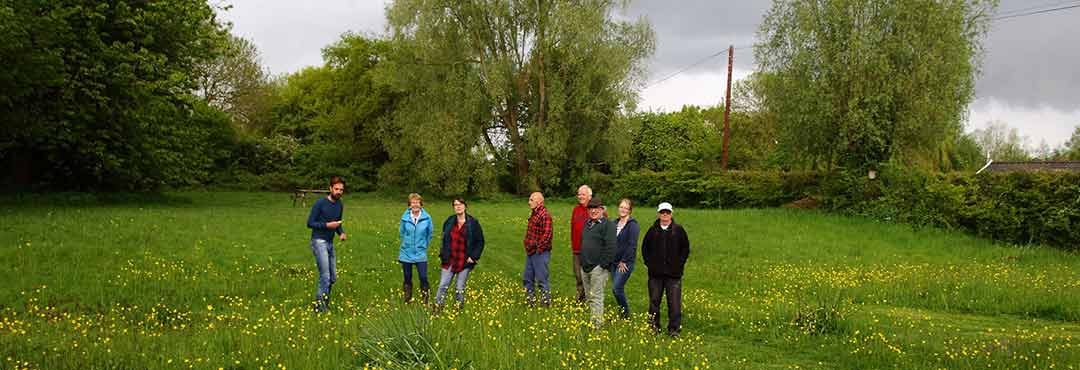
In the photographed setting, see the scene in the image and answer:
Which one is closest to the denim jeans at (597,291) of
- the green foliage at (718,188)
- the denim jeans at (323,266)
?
the denim jeans at (323,266)

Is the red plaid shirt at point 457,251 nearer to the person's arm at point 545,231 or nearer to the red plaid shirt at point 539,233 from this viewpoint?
the red plaid shirt at point 539,233

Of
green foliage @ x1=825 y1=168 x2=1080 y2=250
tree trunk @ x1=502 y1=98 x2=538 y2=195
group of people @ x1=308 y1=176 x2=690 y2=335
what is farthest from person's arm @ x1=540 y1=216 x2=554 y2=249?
tree trunk @ x1=502 y1=98 x2=538 y2=195

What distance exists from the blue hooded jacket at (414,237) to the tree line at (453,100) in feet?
49.2

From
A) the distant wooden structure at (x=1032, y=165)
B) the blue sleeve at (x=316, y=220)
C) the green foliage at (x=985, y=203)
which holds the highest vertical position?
the distant wooden structure at (x=1032, y=165)

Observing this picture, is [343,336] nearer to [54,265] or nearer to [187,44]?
[54,265]

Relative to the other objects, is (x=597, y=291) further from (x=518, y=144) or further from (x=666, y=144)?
(x=666, y=144)

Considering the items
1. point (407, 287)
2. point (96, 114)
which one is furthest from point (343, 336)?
point (96, 114)

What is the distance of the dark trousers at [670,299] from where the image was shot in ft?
32.7

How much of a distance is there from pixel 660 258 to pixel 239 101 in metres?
48.1

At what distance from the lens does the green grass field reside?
24.8 feet

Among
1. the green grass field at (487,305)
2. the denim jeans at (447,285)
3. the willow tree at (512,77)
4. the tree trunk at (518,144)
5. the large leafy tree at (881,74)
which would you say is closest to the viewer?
the green grass field at (487,305)

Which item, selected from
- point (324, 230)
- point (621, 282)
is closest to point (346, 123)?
point (324, 230)

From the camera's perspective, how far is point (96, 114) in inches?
981

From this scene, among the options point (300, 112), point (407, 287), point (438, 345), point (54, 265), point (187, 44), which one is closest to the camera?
point (438, 345)
